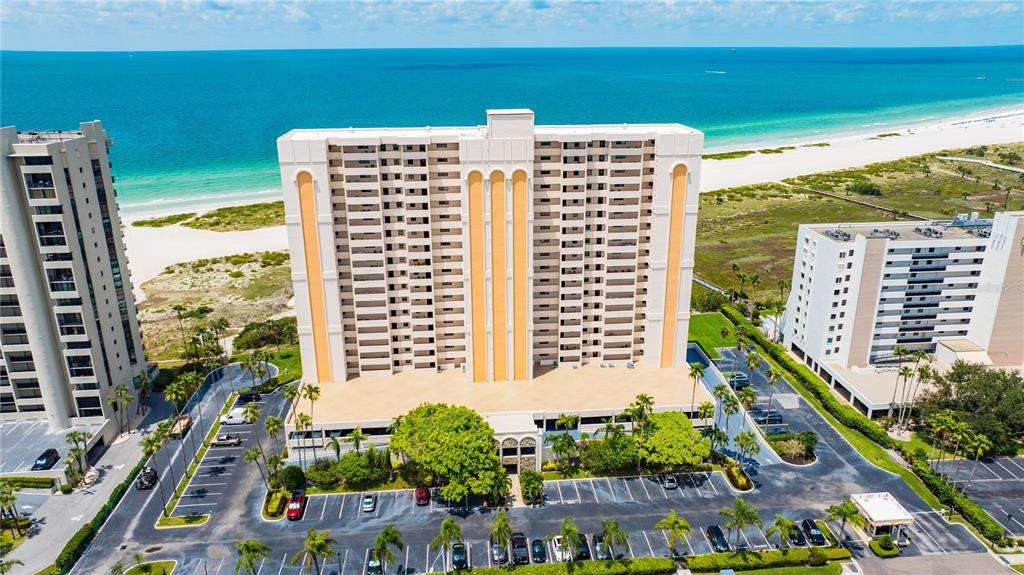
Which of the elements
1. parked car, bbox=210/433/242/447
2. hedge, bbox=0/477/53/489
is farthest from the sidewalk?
parked car, bbox=210/433/242/447

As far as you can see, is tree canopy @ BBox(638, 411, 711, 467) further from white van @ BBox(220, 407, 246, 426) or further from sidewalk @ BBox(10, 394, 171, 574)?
sidewalk @ BBox(10, 394, 171, 574)

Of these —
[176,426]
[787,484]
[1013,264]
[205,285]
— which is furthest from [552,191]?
[205,285]

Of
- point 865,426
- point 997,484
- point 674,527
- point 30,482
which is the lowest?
point 997,484

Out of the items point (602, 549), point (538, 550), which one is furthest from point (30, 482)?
point (602, 549)

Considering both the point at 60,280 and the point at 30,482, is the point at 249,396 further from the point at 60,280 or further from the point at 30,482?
the point at 60,280

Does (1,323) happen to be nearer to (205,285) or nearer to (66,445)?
(66,445)

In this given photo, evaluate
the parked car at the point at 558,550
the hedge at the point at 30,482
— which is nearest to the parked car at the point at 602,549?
the parked car at the point at 558,550
